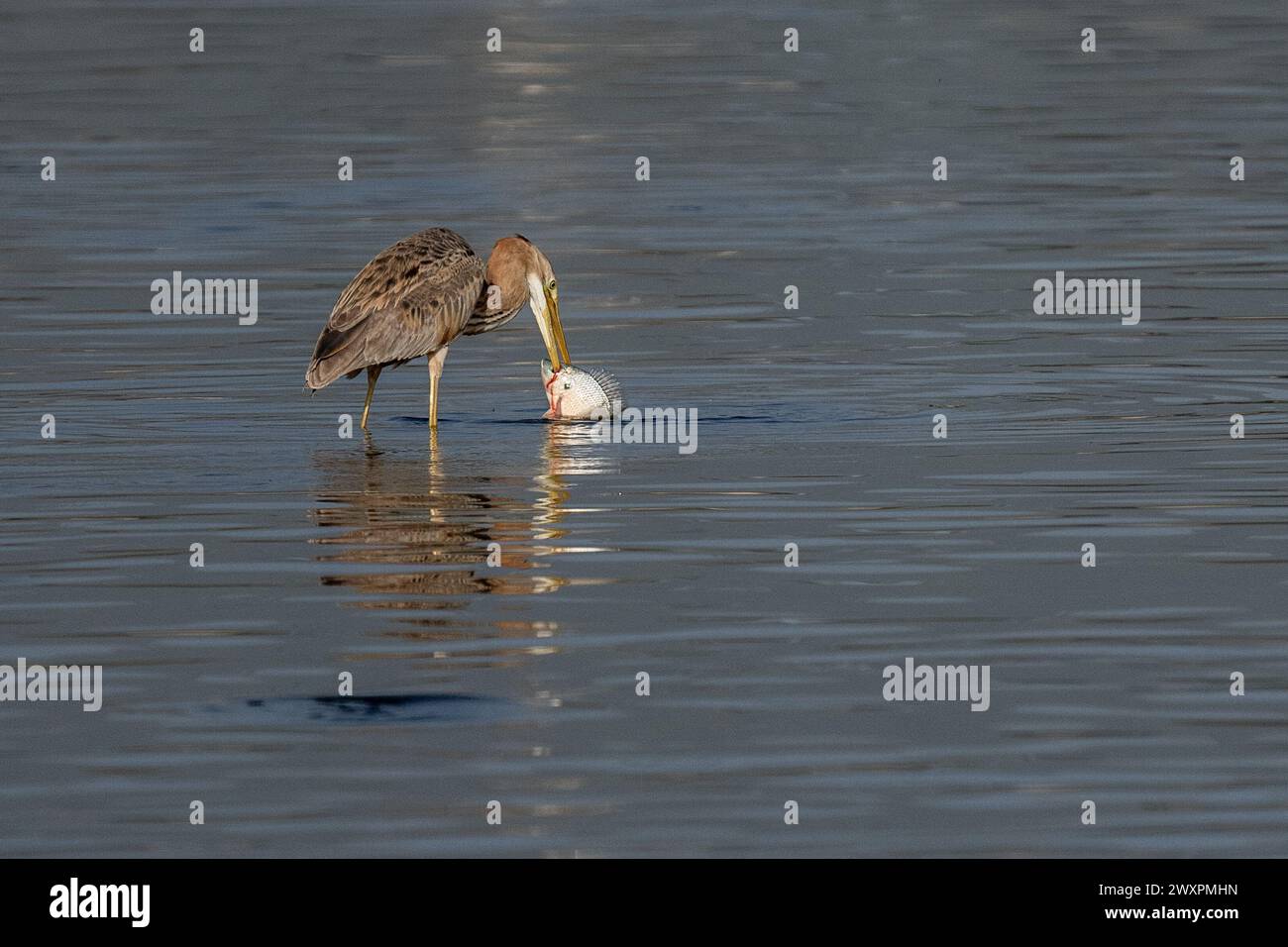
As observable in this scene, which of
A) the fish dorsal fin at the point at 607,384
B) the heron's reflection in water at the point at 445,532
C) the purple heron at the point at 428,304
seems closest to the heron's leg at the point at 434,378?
the purple heron at the point at 428,304

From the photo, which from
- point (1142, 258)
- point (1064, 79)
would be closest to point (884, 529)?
point (1142, 258)

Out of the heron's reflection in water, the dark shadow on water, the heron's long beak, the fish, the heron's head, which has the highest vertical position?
the heron's head

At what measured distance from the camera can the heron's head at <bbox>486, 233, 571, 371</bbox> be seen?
19188 millimetres

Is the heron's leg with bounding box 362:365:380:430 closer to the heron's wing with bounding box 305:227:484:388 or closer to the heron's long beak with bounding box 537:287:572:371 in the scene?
the heron's wing with bounding box 305:227:484:388

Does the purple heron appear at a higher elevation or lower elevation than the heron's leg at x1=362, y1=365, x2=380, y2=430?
higher

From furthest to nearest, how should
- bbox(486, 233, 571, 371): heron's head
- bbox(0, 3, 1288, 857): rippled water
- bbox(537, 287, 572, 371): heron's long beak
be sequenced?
bbox(486, 233, 571, 371): heron's head < bbox(537, 287, 572, 371): heron's long beak < bbox(0, 3, 1288, 857): rippled water

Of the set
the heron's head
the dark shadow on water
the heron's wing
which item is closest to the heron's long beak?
the heron's head

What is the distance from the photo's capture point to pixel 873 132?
36.5 meters

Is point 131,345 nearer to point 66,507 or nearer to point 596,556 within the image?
point 66,507

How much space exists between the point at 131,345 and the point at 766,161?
550 inches

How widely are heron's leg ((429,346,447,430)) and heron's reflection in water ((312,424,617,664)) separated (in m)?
0.62

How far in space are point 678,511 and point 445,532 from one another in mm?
1339

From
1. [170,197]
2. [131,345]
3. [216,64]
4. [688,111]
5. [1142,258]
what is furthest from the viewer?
[216,64]

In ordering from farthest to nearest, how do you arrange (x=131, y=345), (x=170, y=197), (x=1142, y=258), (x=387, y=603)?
1. (x=170, y=197)
2. (x=1142, y=258)
3. (x=131, y=345)
4. (x=387, y=603)
